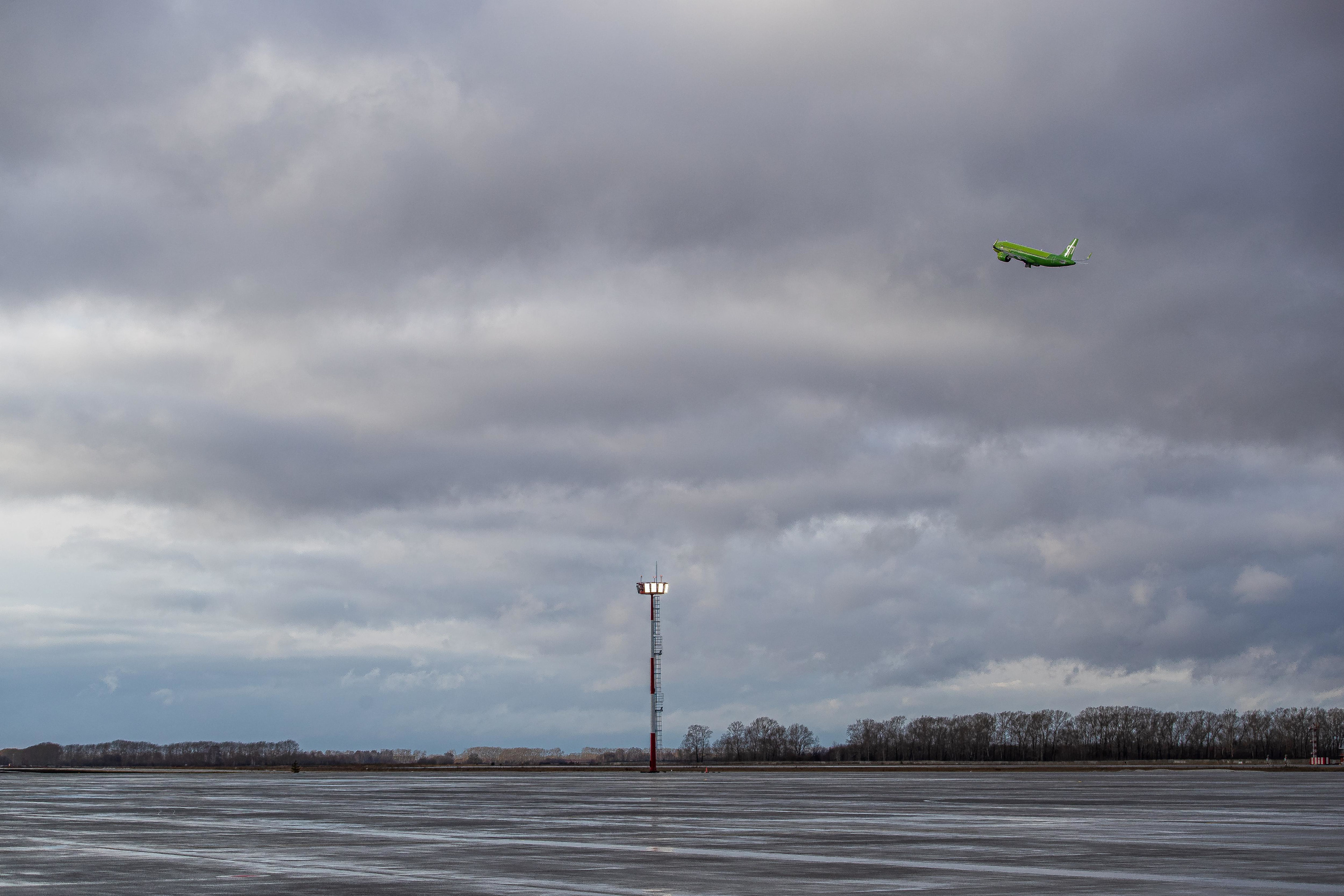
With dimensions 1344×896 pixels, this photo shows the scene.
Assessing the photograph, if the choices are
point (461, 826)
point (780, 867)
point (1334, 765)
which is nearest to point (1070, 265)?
point (1334, 765)

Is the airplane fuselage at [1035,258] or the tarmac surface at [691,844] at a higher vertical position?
the airplane fuselage at [1035,258]

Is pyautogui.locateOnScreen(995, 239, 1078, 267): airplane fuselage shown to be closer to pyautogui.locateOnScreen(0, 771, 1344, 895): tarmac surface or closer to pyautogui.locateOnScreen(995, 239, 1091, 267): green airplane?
pyautogui.locateOnScreen(995, 239, 1091, 267): green airplane

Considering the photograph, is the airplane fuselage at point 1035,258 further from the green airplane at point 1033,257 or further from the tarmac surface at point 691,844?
the tarmac surface at point 691,844

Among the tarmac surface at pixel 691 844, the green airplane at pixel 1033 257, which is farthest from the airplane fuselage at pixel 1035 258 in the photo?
the tarmac surface at pixel 691 844

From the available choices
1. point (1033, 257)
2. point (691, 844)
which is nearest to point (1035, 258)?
point (1033, 257)

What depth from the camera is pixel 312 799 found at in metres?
A: 65.0

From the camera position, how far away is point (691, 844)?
3080 cm

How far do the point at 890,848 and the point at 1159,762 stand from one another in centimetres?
18751

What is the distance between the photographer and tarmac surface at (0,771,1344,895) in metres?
21.6

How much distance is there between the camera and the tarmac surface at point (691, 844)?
21.6 meters

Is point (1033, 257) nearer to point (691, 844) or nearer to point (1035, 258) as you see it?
point (1035, 258)

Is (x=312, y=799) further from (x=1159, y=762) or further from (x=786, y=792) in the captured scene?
(x=1159, y=762)

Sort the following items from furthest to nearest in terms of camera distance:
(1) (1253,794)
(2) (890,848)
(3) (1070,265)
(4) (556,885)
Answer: (3) (1070,265), (1) (1253,794), (2) (890,848), (4) (556,885)

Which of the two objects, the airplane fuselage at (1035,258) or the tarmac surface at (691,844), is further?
the airplane fuselage at (1035,258)
